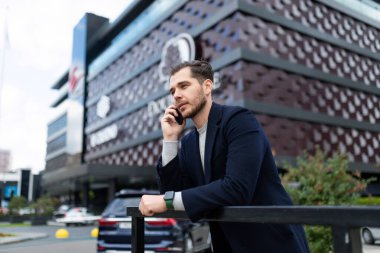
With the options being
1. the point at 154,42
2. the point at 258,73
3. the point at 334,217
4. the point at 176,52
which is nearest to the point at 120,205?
the point at 334,217

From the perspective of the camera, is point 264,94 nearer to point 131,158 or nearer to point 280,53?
point 280,53

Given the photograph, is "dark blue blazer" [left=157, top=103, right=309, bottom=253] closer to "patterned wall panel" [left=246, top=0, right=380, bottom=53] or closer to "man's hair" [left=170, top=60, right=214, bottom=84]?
"man's hair" [left=170, top=60, right=214, bottom=84]

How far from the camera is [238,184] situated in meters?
1.65

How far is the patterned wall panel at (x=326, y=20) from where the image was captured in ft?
98.6

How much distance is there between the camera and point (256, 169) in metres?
1.70

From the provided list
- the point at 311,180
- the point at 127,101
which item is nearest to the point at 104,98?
the point at 127,101

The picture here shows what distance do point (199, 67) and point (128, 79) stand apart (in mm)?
40960

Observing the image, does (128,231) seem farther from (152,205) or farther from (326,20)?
(326,20)

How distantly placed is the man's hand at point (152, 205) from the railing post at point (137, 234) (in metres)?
0.20

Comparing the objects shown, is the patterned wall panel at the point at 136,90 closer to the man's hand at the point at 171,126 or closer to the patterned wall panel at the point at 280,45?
the patterned wall panel at the point at 280,45

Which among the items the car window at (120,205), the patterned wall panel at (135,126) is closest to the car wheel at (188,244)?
the car window at (120,205)

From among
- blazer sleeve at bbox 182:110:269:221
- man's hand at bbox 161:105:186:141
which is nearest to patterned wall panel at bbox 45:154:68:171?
man's hand at bbox 161:105:186:141

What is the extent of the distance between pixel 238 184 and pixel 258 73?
2584 centimetres

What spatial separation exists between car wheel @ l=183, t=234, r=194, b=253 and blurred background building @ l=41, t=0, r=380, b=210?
17.1 metres
